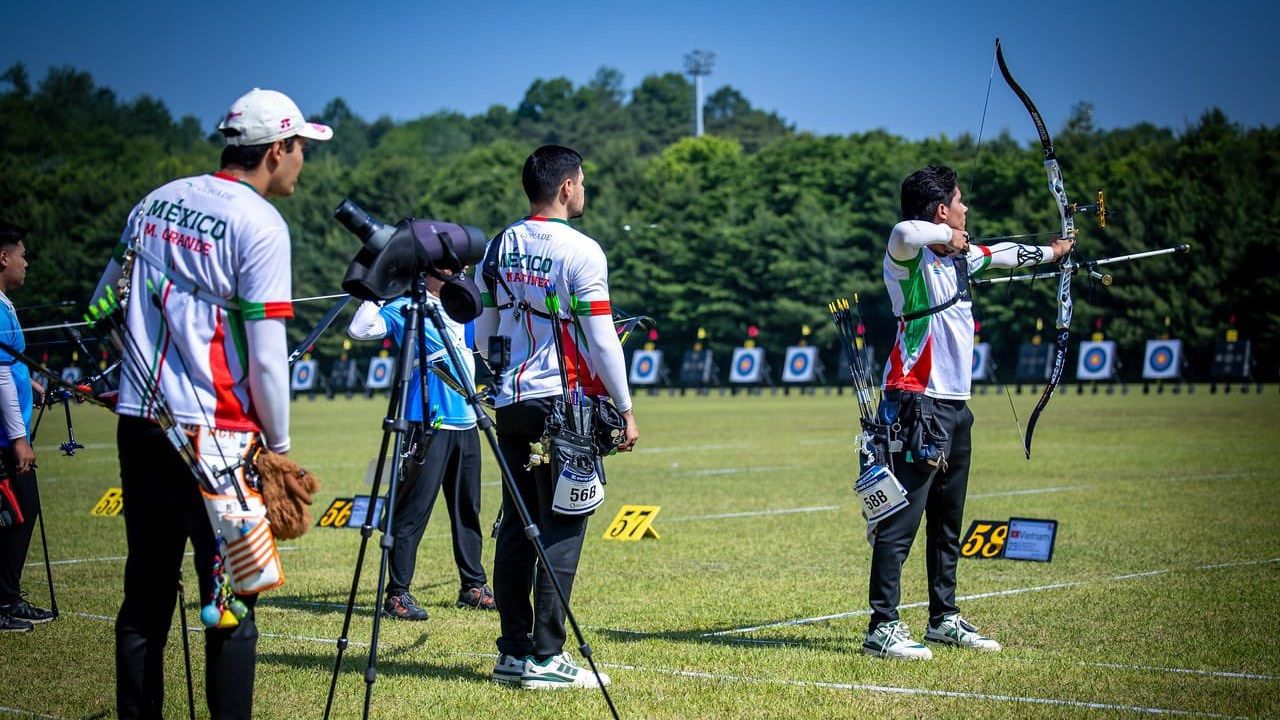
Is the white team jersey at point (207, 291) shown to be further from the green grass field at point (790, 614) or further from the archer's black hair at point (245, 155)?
the green grass field at point (790, 614)

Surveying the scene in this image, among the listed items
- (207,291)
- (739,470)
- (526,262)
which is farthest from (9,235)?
(739,470)

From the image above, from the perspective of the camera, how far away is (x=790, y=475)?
16.8 metres

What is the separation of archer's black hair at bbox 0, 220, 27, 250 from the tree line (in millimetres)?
33571

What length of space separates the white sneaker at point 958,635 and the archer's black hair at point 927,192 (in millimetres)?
2167

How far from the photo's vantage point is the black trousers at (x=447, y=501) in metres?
8.20

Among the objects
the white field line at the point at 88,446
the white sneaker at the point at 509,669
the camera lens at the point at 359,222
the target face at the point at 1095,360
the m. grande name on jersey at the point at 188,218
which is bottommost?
the white field line at the point at 88,446

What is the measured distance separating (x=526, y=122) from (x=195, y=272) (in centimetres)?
15721

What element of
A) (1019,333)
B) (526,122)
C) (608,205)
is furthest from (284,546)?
(526,122)

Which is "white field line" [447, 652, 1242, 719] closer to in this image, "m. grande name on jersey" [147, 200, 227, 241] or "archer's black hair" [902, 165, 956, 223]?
"archer's black hair" [902, 165, 956, 223]

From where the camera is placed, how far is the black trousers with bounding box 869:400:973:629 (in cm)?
669

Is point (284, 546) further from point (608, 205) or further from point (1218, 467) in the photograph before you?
point (608, 205)

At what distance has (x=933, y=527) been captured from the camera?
7062mm

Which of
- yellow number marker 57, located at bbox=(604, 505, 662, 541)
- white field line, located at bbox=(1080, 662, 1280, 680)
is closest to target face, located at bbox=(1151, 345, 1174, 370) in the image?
yellow number marker 57, located at bbox=(604, 505, 662, 541)

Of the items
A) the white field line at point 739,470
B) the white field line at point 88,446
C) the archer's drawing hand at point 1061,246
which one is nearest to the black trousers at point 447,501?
the archer's drawing hand at point 1061,246
